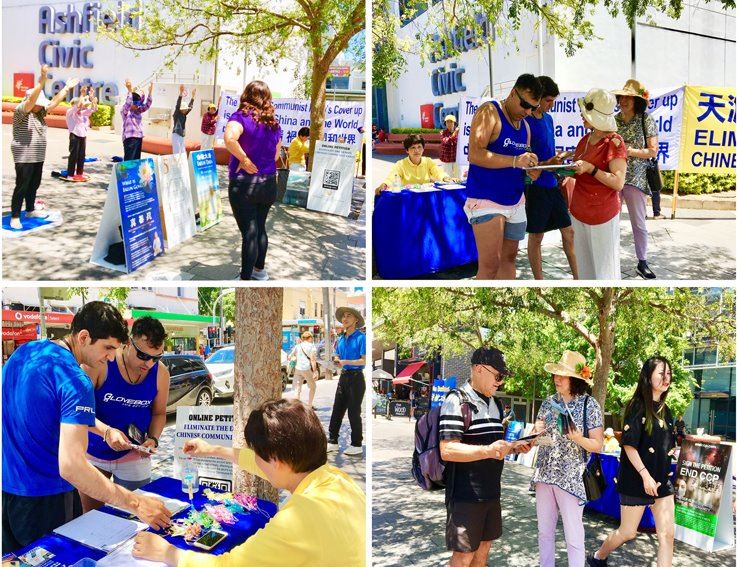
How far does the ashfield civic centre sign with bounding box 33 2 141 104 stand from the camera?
13278mm

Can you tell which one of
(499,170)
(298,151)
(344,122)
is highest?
(344,122)

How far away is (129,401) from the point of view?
3424 mm

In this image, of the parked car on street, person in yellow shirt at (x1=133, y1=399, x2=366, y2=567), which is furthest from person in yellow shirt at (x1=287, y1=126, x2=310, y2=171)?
person in yellow shirt at (x1=133, y1=399, x2=366, y2=567)

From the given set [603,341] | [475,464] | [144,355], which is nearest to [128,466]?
[144,355]

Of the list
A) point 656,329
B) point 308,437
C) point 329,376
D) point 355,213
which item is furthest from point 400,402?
point 308,437

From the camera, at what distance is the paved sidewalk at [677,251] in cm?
595

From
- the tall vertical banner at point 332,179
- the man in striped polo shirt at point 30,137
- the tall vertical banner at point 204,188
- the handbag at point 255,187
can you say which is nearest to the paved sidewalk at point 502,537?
the handbag at point 255,187

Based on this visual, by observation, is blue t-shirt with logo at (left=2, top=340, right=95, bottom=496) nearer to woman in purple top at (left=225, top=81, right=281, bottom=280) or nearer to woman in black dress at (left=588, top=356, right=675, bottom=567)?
woman in purple top at (left=225, top=81, right=281, bottom=280)

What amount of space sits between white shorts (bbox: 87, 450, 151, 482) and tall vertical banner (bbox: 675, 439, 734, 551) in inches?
132

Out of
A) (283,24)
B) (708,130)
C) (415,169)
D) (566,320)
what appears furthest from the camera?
(283,24)

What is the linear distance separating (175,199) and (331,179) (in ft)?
10.4

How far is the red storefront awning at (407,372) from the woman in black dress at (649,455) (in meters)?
14.2

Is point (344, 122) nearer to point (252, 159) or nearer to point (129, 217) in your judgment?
point (129, 217)

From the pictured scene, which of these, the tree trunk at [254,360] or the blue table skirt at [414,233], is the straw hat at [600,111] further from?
the tree trunk at [254,360]
